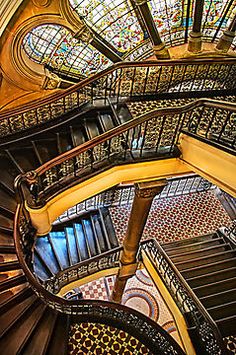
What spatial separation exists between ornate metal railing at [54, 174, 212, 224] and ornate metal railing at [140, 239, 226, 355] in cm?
224

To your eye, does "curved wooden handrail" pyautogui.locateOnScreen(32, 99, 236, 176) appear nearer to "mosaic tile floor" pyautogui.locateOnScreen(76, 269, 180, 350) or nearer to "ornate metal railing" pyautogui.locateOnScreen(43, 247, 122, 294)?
"ornate metal railing" pyautogui.locateOnScreen(43, 247, 122, 294)

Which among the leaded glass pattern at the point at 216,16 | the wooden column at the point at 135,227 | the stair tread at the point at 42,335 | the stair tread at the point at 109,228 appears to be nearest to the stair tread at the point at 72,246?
the stair tread at the point at 109,228

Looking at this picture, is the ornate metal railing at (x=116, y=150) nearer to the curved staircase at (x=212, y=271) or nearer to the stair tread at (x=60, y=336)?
the stair tread at (x=60, y=336)

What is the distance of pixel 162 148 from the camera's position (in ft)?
14.5

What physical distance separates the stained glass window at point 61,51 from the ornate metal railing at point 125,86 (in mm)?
1513

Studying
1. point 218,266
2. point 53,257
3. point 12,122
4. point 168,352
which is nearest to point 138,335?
point 168,352

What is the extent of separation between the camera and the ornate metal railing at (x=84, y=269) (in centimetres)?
580

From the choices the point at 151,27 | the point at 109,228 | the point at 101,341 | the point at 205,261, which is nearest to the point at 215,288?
the point at 205,261

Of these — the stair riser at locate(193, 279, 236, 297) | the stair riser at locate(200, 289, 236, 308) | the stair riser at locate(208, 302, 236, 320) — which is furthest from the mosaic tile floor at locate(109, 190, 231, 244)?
the stair riser at locate(208, 302, 236, 320)

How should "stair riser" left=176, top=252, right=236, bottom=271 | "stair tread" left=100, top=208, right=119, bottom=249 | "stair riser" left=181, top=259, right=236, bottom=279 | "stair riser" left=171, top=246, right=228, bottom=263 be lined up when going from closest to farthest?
"stair riser" left=181, top=259, right=236, bottom=279 → "stair riser" left=176, top=252, right=236, bottom=271 → "stair riser" left=171, top=246, right=228, bottom=263 → "stair tread" left=100, top=208, right=119, bottom=249

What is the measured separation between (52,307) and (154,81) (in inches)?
167

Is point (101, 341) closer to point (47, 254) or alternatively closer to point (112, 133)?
point (47, 254)

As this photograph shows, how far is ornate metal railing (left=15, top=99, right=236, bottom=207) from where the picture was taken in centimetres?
367

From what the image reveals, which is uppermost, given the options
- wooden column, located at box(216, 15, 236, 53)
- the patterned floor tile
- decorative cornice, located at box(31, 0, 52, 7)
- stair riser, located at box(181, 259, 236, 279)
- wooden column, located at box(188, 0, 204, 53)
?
wooden column, located at box(216, 15, 236, 53)
